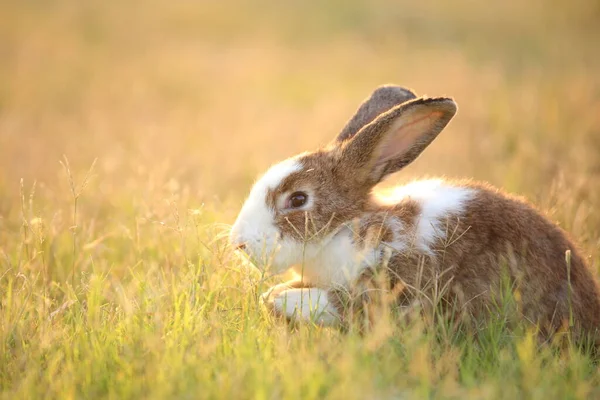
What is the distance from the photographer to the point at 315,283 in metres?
3.86

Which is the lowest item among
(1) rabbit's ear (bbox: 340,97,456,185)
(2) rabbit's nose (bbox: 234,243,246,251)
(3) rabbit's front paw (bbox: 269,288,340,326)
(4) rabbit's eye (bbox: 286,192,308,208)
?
(3) rabbit's front paw (bbox: 269,288,340,326)

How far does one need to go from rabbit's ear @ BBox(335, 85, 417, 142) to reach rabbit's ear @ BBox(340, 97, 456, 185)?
0.39 meters

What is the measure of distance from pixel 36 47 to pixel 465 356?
11771 millimetres

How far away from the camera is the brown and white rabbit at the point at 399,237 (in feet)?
12.0

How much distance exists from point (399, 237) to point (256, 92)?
28.0 ft

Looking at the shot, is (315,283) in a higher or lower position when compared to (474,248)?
lower

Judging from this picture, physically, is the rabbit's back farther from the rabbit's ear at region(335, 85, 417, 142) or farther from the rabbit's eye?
the rabbit's ear at region(335, 85, 417, 142)

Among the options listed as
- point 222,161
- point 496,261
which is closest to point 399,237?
point 496,261

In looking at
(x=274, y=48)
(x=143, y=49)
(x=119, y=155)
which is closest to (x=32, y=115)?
(x=119, y=155)

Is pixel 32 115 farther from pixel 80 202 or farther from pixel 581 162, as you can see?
pixel 581 162

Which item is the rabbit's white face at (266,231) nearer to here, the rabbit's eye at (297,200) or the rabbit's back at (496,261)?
the rabbit's eye at (297,200)

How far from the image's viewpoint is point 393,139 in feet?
12.9

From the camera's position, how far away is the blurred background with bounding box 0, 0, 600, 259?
6.46 meters

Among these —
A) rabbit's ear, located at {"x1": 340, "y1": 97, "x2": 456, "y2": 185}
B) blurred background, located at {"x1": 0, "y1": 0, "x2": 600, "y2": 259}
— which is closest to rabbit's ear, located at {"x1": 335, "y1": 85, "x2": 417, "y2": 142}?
rabbit's ear, located at {"x1": 340, "y1": 97, "x2": 456, "y2": 185}
